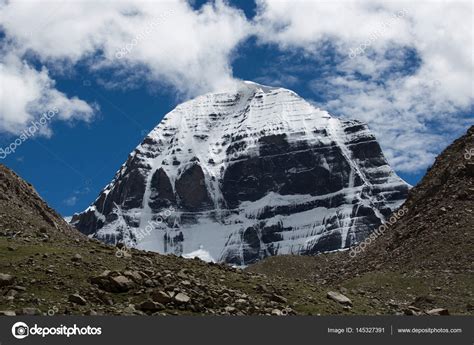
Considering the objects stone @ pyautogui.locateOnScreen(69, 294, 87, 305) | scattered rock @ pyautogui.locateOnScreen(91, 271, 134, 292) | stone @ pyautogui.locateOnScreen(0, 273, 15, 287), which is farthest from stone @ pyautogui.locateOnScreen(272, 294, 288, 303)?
stone @ pyautogui.locateOnScreen(0, 273, 15, 287)

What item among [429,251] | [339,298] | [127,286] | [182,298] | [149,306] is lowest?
[149,306]

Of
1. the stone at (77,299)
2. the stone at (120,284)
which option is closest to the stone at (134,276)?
the stone at (120,284)

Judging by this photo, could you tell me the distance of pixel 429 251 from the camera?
64500 mm

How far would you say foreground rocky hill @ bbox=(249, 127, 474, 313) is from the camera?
54.2 m

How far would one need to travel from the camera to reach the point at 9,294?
3241 cm

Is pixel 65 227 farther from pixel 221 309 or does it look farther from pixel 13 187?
pixel 221 309

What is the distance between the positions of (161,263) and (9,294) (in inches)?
441

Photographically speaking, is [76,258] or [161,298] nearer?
[161,298]

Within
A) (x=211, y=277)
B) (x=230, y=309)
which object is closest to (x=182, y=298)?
(x=230, y=309)

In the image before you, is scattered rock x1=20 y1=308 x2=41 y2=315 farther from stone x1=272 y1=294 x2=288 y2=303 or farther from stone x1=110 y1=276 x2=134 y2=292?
stone x1=272 y1=294 x2=288 y2=303

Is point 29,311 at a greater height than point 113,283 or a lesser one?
lesser

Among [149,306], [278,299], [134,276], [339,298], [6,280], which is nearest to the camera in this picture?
[149,306]

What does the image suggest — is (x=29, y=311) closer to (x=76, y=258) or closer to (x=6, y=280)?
(x=6, y=280)

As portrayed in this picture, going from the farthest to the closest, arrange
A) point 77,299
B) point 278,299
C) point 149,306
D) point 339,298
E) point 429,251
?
point 429,251 → point 339,298 → point 278,299 → point 149,306 → point 77,299
